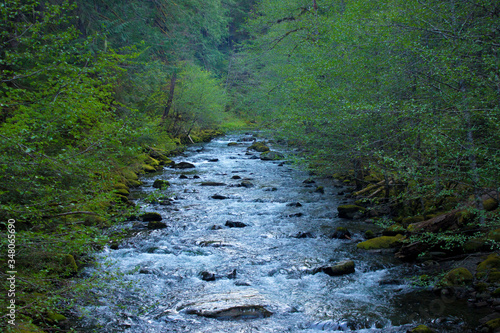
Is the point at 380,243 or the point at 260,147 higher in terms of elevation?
the point at 380,243

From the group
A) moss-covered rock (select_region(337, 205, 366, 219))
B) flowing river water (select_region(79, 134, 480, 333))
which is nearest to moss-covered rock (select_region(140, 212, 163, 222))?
flowing river water (select_region(79, 134, 480, 333))

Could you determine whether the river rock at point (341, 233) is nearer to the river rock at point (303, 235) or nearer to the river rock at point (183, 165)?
the river rock at point (303, 235)

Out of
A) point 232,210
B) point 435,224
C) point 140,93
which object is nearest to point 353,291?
point 435,224

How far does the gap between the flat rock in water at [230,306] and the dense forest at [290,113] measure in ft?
6.93

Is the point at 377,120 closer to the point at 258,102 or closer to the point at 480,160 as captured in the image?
the point at 480,160

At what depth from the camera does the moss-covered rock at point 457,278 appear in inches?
246

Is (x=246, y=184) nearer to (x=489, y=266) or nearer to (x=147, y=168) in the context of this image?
(x=147, y=168)

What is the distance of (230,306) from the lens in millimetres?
6031

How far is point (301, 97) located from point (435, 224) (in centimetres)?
660

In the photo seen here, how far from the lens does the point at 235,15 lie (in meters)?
49.7

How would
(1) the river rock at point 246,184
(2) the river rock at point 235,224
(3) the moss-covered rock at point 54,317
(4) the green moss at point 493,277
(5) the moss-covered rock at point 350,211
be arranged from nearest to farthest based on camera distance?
(3) the moss-covered rock at point 54,317
(4) the green moss at point 493,277
(2) the river rock at point 235,224
(5) the moss-covered rock at point 350,211
(1) the river rock at point 246,184

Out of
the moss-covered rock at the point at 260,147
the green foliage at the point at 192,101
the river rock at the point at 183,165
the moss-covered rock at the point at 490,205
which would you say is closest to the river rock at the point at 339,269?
the moss-covered rock at the point at 490,205

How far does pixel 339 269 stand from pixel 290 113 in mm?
7228

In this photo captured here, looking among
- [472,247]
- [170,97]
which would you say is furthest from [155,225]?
[170,97]
